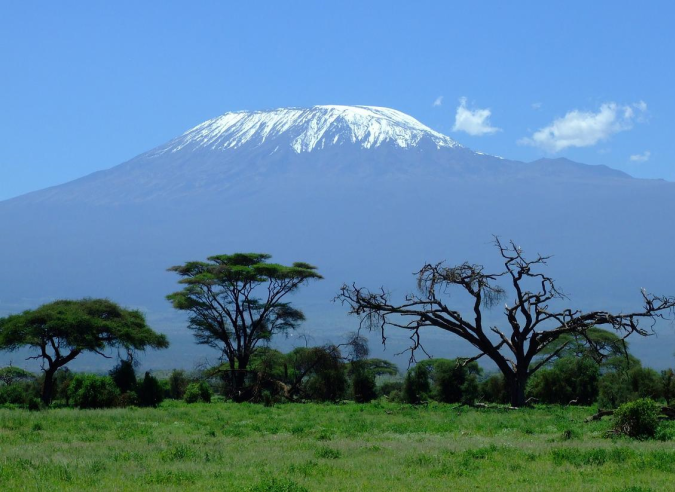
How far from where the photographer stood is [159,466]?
53.9ft

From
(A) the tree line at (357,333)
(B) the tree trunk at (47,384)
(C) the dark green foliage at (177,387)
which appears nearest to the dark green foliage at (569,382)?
(A) the tree line at (357,333)

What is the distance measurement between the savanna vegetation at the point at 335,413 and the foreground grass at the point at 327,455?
56mm

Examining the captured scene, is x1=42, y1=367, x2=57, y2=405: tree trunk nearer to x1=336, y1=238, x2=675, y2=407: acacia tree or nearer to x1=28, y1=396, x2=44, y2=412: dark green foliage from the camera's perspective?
x1=28, y1=396, x2=44, y2=412: dark green foliage

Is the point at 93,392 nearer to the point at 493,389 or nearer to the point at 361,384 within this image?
the point at 361,384

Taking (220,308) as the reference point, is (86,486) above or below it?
below

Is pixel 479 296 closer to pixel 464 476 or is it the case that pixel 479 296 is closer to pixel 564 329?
pixel 564 329

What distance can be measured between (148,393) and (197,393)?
561 centimetres

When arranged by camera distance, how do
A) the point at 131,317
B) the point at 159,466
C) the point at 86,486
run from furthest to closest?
the point at 131,317 < the point at 159,466 < the point at 86,486

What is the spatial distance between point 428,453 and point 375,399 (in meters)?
26.9

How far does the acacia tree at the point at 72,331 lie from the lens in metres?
39.6

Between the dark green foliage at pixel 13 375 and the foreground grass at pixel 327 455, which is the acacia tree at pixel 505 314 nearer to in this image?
the foreground grass at pixel 327 455

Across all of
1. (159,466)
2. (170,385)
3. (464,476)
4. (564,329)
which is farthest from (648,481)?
(170,385)

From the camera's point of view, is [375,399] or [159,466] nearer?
[159,466]

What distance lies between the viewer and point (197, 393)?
41188 millimetres
